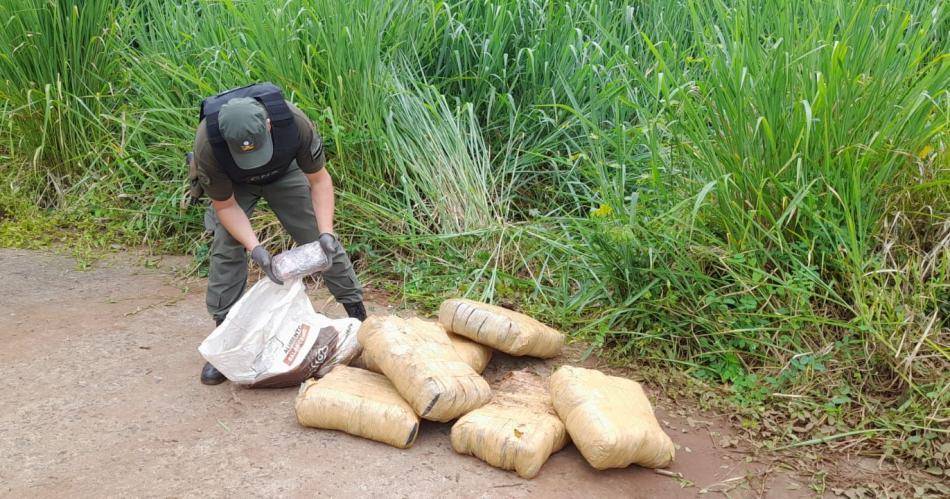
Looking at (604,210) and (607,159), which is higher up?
(604,210)

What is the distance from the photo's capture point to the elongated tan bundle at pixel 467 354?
3488 millimetres

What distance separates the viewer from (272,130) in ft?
11.6

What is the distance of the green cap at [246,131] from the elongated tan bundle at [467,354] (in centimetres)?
91

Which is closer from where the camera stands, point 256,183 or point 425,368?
point 425,368

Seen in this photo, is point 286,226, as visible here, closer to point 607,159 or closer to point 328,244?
point 328,244

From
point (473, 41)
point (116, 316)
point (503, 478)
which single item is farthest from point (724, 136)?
point (116, 316)

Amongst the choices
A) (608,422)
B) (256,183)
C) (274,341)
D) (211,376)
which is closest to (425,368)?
(608,422)

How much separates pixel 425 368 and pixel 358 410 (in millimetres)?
289

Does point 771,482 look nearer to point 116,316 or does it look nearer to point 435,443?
point 435,443

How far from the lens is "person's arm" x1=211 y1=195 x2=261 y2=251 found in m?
3.60

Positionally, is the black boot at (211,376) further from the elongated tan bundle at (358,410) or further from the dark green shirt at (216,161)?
the dark green shirt at (216,161)

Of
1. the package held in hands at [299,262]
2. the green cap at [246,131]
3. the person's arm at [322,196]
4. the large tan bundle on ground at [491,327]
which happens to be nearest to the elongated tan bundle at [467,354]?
the large tan bundle on ground at [491,327]

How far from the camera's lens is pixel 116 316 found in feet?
14.4

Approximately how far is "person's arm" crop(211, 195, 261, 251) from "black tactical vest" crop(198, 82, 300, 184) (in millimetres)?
120
